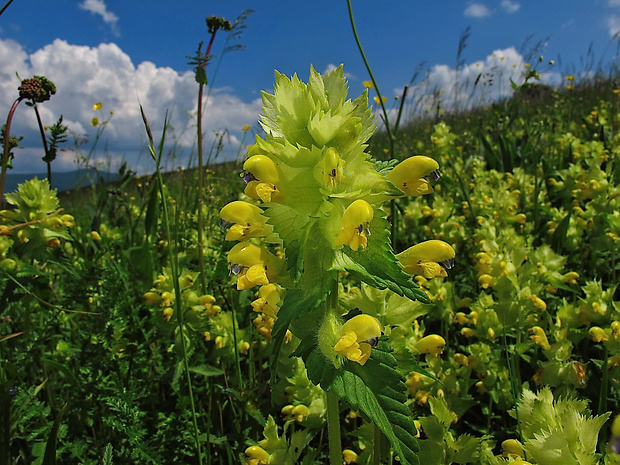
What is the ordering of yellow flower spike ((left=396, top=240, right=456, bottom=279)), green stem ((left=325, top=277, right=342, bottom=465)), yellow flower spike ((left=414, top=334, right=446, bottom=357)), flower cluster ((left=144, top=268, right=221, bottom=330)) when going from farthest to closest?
flower cluster ((left=144, top=268, right=221, bottom=330)) < yellow flower spike ((left=414, top=334, right=446, bottom=357)) < yellow flower spike ((left=396, top=240, right=456, bottom=279)) < green stem ((left=325, top=277, right=342, bottom=465))

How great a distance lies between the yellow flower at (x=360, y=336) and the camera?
1.96 feet

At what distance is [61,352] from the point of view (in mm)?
1523

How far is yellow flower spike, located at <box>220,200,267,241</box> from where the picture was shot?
2.45 ft

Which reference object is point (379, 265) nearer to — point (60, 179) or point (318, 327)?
point (318, 327)

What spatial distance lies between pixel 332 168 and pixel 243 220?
0.24 m

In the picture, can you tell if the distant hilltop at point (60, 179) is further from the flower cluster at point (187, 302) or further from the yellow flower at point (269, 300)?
the yellow flower at point (269, 300)

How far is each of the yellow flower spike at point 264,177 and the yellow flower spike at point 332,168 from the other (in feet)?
0.29

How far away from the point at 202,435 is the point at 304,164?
0.91m

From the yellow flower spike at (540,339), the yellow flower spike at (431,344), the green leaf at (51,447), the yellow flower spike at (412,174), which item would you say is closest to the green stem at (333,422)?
the yellow flower spike at (412,174)

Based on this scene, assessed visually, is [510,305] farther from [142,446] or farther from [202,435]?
[142,446]

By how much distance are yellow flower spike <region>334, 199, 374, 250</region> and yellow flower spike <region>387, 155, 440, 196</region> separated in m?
0.19

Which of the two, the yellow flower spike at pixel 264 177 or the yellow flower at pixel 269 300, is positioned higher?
the yellow flower spike at pixel 264 177

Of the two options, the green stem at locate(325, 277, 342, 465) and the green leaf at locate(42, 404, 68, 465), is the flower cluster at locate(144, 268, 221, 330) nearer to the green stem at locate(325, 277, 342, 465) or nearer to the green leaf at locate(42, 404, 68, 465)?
the green leaf at locate(42, 404, 68, 465)

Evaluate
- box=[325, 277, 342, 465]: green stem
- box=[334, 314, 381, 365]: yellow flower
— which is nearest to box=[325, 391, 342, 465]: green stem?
box=[325, 277, 342, 465]: green stem
